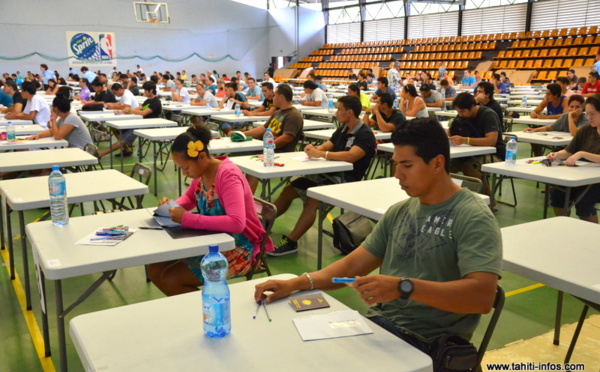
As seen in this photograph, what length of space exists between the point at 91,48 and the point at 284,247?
70.8 ft

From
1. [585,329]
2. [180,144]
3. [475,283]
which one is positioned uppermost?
[180,144]

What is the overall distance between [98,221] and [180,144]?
591mm

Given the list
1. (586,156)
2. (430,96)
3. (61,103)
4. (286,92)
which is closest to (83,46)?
(430,96)

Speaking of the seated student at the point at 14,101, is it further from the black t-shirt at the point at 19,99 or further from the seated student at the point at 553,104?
the seated student at the point at 553,104

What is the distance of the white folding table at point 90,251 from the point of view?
2.07 metres

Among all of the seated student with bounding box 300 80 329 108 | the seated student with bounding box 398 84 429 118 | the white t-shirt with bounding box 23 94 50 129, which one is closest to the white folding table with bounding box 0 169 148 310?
the white t-shirt with bounding box 23 94 50 129

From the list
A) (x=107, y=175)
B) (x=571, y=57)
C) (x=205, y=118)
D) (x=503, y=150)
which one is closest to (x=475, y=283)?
(x=107, y=175)

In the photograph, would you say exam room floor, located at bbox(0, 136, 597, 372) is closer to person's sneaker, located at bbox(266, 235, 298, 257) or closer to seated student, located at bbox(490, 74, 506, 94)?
person's sneaker, located at bbox(266, 235, 298, 257)

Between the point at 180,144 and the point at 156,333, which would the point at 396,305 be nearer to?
the point at 156,333

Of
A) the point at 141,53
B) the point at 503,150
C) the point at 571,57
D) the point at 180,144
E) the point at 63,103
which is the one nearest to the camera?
the point at 180,144

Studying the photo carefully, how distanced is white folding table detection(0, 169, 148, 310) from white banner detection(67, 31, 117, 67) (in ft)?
69.5

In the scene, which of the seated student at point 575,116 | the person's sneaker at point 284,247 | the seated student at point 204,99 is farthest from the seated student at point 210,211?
the seated student at point 204,99

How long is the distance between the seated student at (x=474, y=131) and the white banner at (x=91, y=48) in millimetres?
21053

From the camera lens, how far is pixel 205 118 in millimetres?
8797
